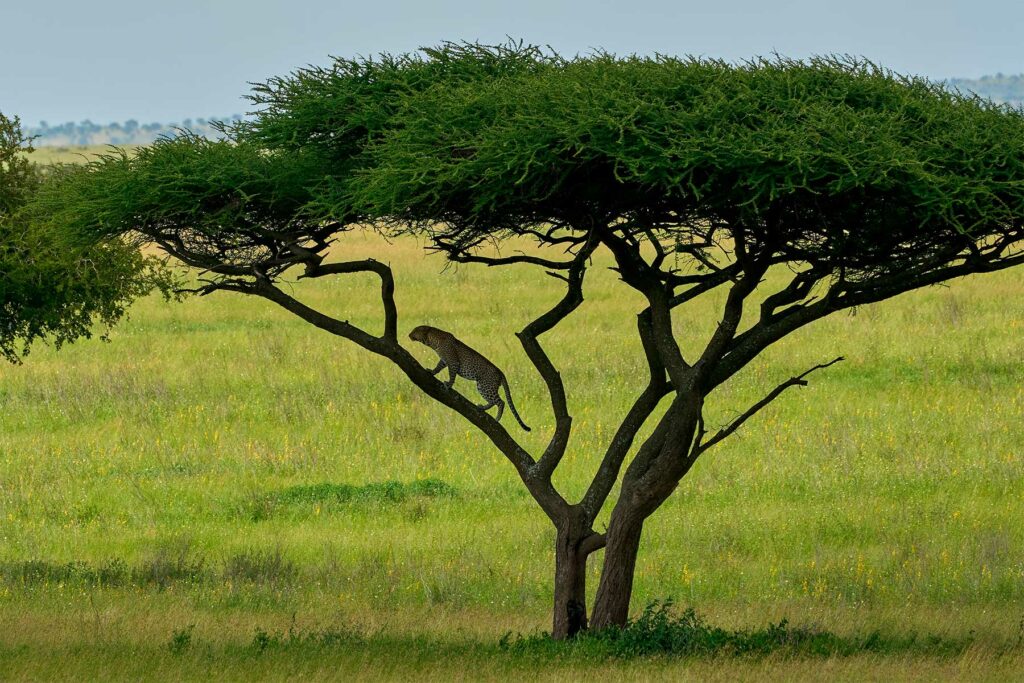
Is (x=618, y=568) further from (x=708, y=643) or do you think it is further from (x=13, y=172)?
(x=13, y=172)

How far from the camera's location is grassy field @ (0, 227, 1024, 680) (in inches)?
517

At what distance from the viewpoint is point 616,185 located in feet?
40.7

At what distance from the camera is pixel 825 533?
18.9m

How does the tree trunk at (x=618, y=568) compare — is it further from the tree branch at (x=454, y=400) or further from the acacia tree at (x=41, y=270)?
the acacia tree at (x=41, y=270)

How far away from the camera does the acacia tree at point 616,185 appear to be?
11250 mm

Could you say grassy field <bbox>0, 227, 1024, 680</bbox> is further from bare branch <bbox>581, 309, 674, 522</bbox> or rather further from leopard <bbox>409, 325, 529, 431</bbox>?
leopard <bbox>409, 325, 529, 431</bbox>

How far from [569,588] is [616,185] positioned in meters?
3.65

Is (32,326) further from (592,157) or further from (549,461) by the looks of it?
(592,157)

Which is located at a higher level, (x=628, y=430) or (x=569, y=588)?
(x=628, y=430)

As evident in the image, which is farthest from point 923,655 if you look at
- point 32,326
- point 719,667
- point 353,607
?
point 32,326

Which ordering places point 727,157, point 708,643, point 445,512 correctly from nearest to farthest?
point 727,157 → point 708,643 → point 445,512

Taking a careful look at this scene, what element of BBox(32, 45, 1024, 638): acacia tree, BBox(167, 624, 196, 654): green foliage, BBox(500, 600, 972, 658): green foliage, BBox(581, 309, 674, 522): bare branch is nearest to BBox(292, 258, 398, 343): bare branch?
BBox(32, 45, 1024, 638): acacia tree

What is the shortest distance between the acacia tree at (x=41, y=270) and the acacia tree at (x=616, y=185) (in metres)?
1.52

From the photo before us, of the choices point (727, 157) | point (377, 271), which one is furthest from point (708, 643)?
point (377, 271)
